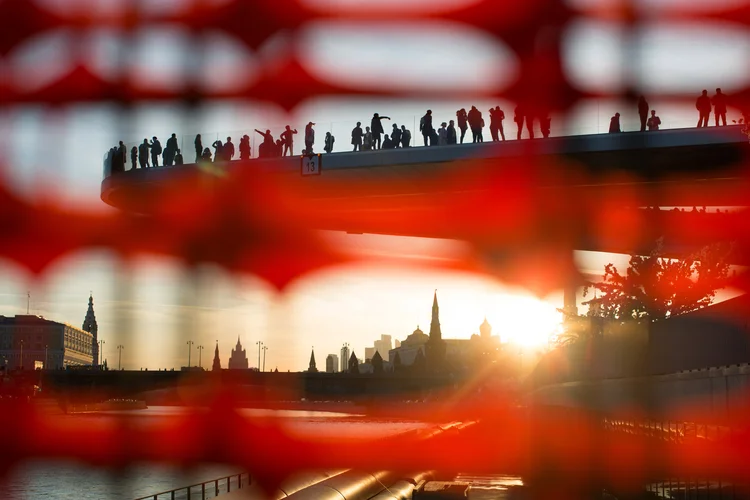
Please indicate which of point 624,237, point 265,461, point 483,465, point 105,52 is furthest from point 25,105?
point 624,237

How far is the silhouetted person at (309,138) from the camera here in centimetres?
3088

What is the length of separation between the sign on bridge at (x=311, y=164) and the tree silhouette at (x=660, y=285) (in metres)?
14.7

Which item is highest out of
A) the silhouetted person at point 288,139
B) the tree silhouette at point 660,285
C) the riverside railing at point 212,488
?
the silhouetted person at point 288,139

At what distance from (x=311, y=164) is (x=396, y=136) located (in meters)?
3.63

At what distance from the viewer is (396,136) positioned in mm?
35094

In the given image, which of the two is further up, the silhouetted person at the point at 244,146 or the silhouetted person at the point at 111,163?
the silhouetted person at the point at 111,163

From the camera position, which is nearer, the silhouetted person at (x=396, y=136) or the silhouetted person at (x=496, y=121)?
the silhouetted person at (x=496, y=121)

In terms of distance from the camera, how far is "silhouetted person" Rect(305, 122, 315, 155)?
3088cm

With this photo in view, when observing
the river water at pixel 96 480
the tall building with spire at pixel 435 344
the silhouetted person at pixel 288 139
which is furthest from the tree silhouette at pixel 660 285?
the tall building with spire at pixel 435 344

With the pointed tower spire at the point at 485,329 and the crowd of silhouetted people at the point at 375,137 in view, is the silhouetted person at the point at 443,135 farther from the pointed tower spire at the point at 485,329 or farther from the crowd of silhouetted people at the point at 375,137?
the pointed tower spire at the point at 485,329

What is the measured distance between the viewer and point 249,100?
10859mm

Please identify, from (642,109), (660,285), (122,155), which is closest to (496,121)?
(642,109)

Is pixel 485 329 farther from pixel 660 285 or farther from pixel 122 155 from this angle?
pixel 122 155

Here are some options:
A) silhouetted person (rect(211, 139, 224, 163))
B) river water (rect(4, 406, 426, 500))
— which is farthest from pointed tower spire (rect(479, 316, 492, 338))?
silhouetted person (rect(211, 139, 224, 163))
